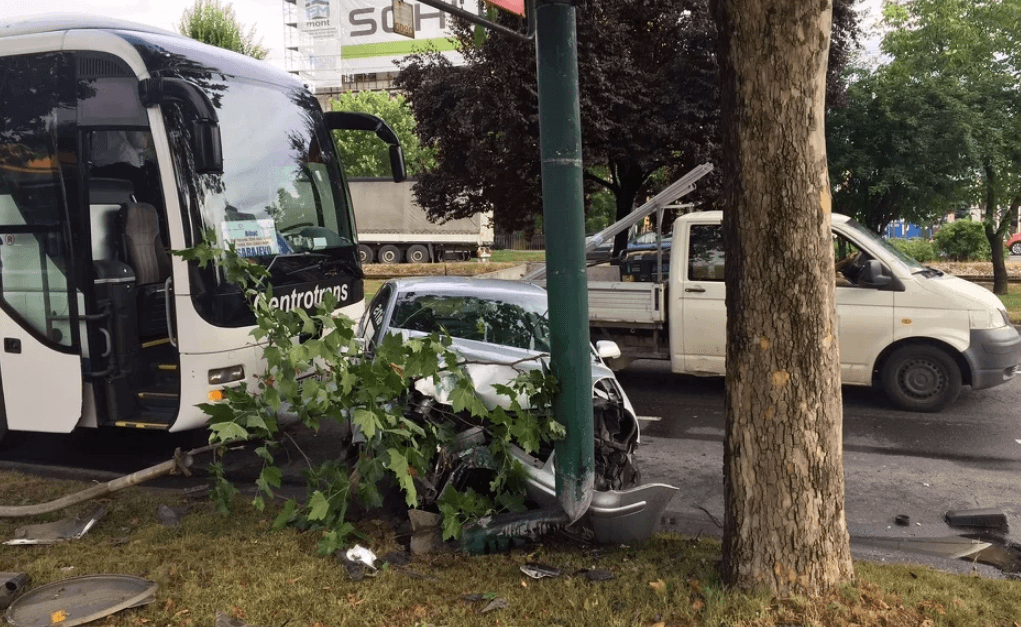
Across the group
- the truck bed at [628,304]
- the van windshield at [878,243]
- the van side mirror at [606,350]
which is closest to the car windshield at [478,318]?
the van side mirror at [606,350]

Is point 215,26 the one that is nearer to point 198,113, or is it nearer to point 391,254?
point 391,254

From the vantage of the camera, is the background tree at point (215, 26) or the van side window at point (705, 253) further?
the background tree at point (215, 26)

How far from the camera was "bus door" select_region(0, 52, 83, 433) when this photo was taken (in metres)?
6.51

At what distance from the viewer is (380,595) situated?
13.8 feet

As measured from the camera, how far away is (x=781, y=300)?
3.69 m

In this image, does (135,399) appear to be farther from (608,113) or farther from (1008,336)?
(608,113)

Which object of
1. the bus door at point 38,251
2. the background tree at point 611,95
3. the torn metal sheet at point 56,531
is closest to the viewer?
the torn metal sheet at point 56,531

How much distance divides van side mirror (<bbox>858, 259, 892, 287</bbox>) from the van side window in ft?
4.59

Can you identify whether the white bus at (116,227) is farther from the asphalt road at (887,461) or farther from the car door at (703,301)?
the car door at (703,301)

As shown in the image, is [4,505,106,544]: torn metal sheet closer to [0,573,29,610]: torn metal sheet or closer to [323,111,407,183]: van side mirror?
[0,573,29,610]: torn metal sheet

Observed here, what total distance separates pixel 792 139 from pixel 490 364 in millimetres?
2225

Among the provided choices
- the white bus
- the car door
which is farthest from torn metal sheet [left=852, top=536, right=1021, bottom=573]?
the white bus

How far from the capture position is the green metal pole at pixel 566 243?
4414 mm

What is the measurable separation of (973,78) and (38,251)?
15.9 metres
